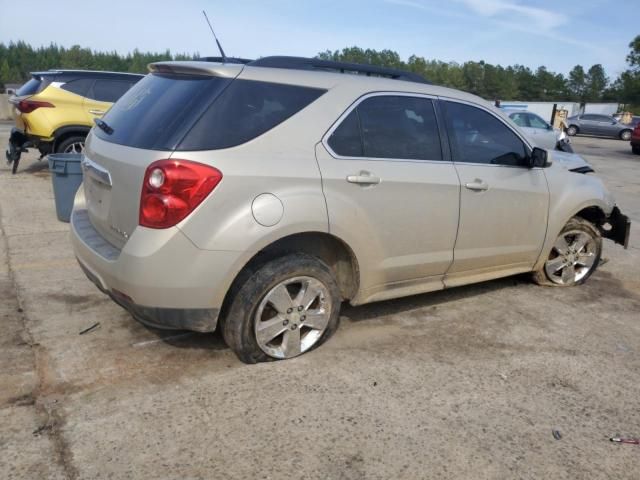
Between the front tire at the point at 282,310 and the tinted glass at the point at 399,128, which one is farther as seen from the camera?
the tinted glass at the point at 399,128

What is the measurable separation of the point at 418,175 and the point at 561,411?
5.52 feet

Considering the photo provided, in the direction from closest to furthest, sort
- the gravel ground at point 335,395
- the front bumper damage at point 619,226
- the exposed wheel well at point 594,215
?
the gravel ground at point 335,395, the exposed wheel well at point 594,215, the front bumper damage at point 619,226

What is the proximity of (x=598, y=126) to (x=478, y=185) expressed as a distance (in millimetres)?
33155

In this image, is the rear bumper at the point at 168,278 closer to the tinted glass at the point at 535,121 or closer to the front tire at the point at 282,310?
the front tire at the point at 282,310

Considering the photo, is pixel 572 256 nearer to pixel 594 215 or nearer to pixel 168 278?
pixel 594 215

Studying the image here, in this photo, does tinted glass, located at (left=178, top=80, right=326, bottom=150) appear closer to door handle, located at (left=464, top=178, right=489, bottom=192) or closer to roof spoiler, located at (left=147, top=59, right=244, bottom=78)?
roof spoiler, located at (left=147, top=59, right=244, bottom=78)

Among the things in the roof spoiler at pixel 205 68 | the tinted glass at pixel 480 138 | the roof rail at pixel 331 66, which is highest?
the roof rail at pixel 331 66

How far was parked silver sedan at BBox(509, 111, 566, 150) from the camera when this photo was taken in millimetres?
16125

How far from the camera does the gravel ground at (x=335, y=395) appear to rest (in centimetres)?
258

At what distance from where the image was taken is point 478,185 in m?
4.08

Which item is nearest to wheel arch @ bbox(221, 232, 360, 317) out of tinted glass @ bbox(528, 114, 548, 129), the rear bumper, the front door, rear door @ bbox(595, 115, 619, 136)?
the rear bumper

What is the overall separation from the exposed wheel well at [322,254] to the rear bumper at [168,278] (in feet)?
0.60

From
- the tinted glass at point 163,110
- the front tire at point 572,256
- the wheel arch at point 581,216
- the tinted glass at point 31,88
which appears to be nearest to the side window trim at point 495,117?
the wheel arch at point 581,216

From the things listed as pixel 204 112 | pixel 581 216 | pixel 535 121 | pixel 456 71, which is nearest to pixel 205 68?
pixel 204 112
